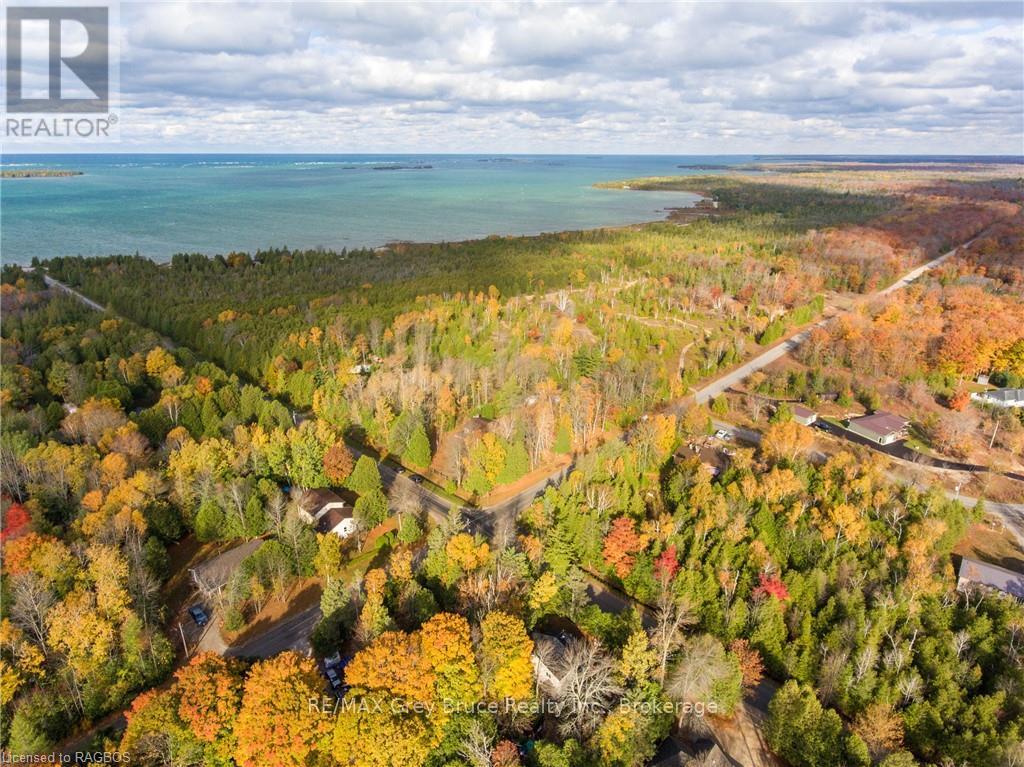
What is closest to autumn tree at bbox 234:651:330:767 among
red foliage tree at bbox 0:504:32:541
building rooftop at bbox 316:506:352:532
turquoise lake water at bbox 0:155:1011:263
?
building rooftop at bbox 316:506:352:532

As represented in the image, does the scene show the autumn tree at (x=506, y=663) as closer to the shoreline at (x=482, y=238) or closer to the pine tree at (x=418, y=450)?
the pine tree at (x=418, y=450)

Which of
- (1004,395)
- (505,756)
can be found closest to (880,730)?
(505,756)

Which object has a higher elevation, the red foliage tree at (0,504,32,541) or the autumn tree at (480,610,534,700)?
the red foliage tree at (0,504,32,541)

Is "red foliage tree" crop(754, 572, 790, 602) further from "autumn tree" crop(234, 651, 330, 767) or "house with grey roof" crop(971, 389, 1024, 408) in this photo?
"house with grey roof" crop(971, 389, 1024, 408)

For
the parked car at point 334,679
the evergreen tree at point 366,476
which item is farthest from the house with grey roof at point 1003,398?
the parked car at point 334,679

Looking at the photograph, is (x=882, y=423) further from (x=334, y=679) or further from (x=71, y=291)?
(x=71, y=291)

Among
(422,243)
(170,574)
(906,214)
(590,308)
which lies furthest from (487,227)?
(170,574)

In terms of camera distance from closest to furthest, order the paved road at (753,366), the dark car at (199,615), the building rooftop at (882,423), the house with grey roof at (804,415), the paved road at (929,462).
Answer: the dark car at (199,615), the paved road at (929,462), the building rooftop at (882,423), the house with grey roof at (804,415), the paved road at (753,366)

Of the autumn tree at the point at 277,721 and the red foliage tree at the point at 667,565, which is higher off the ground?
the red foliage tree at the point at 667,565
